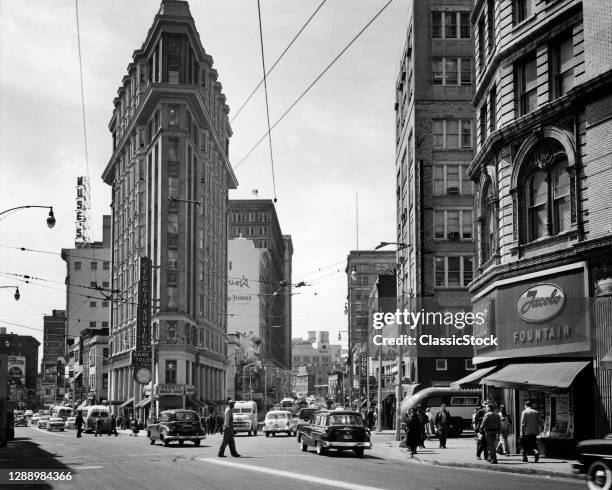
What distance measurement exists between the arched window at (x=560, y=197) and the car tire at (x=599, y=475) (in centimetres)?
1364

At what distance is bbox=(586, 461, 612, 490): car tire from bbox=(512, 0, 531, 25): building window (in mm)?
19651

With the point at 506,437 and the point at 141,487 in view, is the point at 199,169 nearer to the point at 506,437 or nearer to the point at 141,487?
the point at 506,437

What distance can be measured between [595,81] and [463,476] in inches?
507

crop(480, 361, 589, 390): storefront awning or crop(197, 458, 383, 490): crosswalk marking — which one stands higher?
crop(480, 361, 589, 390): storefront awning

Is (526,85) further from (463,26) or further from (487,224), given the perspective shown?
(463,26)

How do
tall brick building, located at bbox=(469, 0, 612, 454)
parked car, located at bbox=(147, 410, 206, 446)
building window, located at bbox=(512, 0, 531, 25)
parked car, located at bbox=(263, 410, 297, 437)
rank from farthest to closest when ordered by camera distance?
parked car, located at bbox=(263, 410, 297, 437) → parked car, located at bbox=(147, 410, 206, 446) → building window, located at bbox=(512, 0, 531, 25) → tall brick building, located at bbox=(469, 0, 612, 454)

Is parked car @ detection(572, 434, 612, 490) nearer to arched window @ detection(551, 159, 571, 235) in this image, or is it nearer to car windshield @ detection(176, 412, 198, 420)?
arched window @ detection(551, 159, 571, 235)

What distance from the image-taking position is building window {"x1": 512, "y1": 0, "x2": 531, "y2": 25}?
31598mm

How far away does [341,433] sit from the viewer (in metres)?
30.2

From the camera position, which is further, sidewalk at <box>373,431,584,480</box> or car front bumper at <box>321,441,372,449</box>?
car front bumper at <box>321,441,372,449</box>

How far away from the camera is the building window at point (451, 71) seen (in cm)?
6525

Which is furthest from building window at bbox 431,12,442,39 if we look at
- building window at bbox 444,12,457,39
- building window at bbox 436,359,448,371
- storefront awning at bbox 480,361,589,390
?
storefront awning at bbox 480,361,589,390

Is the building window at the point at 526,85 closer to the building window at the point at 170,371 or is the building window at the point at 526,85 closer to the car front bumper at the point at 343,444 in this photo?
the car front bumper at the point at 343,444

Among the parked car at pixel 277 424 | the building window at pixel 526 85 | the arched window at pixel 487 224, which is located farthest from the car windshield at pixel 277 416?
the building window at pixel 526 85
